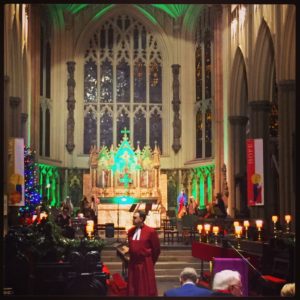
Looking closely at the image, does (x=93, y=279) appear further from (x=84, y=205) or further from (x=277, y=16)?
(x=84, y=205)

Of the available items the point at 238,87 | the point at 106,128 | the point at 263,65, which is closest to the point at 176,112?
the point at 106,128

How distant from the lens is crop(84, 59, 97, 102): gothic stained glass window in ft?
120

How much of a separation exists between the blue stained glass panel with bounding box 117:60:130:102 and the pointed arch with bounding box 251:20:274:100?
43.8ft

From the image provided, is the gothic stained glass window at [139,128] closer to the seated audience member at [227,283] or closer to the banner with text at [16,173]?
the banner with text at [16,173]

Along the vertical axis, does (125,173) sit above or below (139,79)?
below

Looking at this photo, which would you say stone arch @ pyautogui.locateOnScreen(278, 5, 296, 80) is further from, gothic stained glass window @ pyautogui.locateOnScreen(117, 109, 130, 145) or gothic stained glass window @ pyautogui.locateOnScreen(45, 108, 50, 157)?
gothic stained glass window @ pyautogui.locateOnScreen(117, 109, 130, 145)

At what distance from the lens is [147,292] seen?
1052 centimetres

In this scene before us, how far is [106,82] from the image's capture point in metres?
37.0

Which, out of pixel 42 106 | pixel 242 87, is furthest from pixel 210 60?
pixel 42 106

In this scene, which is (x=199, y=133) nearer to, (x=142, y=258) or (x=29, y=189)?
(x=29, y=189)

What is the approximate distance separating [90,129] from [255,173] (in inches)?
662

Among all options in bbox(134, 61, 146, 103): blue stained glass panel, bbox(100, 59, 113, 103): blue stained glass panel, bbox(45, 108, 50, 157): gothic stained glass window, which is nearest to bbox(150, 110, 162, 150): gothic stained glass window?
bbox(134, 61, 146, 103): blue stained glass panel

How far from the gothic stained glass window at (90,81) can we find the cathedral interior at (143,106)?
52 millimetres

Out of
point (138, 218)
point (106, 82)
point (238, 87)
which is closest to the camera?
point (138, 218)
